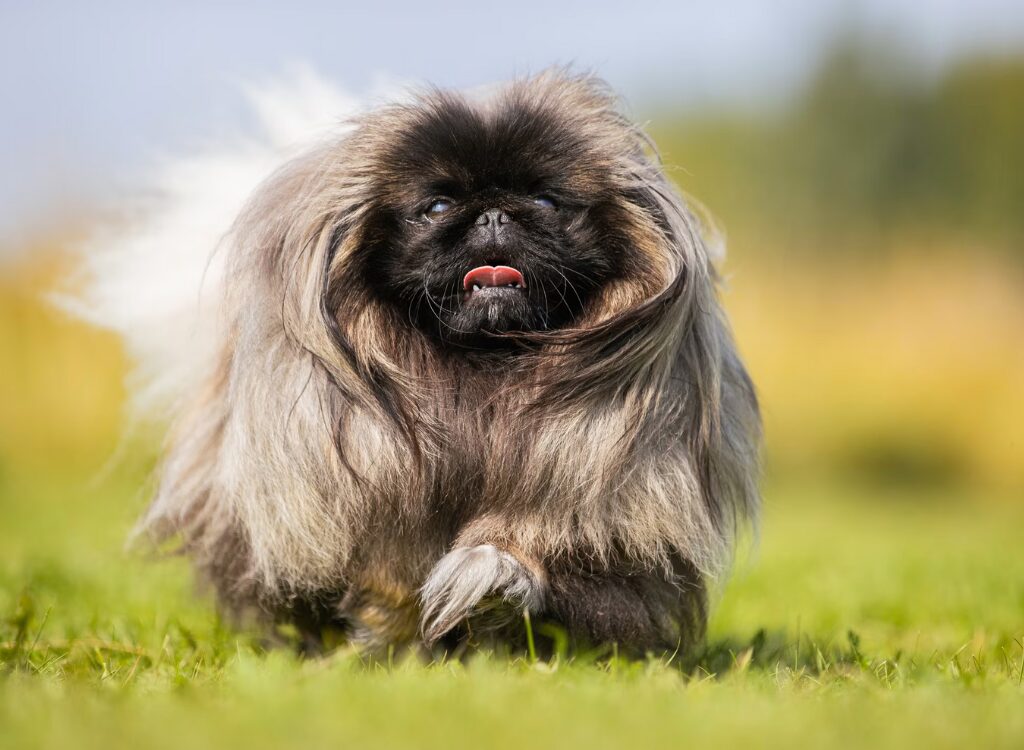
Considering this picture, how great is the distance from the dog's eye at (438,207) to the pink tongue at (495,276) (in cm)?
16

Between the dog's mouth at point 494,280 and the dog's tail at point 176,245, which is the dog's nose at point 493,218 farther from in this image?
the dog's tail at point 176,245

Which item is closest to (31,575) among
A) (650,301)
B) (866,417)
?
(650,301)

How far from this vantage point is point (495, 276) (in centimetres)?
278

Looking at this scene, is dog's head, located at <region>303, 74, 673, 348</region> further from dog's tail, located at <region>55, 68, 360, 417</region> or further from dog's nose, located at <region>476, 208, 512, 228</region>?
dog's tail, located at <region>55, 68, 360, 417</region>

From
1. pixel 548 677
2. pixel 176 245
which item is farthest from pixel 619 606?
pixel 176 245

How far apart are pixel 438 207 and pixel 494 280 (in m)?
0.23

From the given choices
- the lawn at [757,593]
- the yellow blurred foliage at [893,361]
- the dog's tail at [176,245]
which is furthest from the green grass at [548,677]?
the yellow blurred foliage at [893,361]

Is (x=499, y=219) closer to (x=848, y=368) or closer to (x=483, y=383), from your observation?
(x=483, y=383)

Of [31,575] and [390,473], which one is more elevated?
[390,473]

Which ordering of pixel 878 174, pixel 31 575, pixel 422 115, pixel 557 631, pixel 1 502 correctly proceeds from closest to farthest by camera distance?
pixel 557 631
pixel 422 115
pixel 31 575
pixel 1 502
pixel 878 174

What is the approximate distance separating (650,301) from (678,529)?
0.55 meters

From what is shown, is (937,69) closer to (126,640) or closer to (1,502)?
(1,502)

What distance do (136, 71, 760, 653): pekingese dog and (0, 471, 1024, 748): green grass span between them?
0.22 m

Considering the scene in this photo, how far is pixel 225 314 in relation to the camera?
3.11 metres
